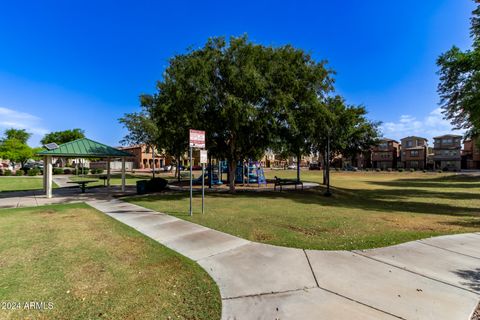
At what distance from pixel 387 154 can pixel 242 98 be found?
8069 cm

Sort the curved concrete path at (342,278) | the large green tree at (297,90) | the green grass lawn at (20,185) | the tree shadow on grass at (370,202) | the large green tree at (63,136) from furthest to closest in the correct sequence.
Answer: the large green tree at (63,136) < the green grass lawn at (20,185) < the large green tree at (297,90) < the tree shadow on grass at (370,202) < the curved concrete path at (342,278)

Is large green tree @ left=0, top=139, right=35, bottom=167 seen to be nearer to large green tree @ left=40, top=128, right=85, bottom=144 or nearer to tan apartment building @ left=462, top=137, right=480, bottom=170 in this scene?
large green tree @ left=40, top=128, right=85, bottom=144

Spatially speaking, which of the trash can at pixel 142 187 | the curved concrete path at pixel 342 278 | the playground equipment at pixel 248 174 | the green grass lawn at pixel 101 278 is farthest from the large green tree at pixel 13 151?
the curved concrete path at pixel 342 278

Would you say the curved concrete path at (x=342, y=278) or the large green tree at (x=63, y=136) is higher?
the large green tree at (x=63, y=136)

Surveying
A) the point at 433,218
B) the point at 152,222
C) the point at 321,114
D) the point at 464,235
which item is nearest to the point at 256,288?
the point at 152,222

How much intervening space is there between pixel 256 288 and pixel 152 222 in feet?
18.0

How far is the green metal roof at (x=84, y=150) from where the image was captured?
608 inches

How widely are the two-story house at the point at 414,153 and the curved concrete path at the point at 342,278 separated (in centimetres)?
8410

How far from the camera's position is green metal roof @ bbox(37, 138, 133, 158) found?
50.6 feet

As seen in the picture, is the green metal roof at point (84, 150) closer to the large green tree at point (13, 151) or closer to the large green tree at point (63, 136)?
the large green tree at point (13, 151)

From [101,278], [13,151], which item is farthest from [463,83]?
[13,151]

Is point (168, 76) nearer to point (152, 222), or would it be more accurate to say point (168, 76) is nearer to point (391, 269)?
point (152, 222)

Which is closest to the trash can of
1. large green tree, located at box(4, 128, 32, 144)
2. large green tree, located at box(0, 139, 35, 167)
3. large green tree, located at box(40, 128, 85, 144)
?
large green tree, located at box(0, 139, 35, 167)

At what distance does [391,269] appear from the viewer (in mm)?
4430
